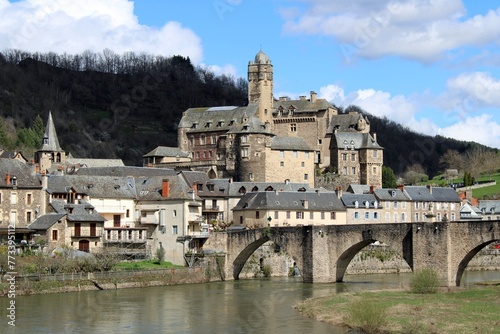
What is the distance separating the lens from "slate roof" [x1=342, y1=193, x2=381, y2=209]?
97.8m

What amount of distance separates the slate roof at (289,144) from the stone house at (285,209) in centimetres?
2029

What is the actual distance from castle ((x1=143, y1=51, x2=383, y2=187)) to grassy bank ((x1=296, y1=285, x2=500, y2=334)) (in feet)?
166

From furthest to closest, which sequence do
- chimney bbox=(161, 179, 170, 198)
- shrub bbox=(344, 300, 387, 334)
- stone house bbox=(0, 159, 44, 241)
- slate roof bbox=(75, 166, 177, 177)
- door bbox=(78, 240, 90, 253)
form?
slate roof bbox=(75, 166, 177, 177), chimney bbox=(161, 179, 170, 198), door bbox=(78, 240, 90, 253), stone house bbox=(0, 159, 44, 241), shrub bbox=(344, 300, 387, 334)

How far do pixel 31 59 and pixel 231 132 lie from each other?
9338cm

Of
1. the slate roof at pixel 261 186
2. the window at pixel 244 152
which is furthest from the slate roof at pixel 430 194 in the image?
the window at pixel 244 152

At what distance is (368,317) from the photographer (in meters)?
47.3

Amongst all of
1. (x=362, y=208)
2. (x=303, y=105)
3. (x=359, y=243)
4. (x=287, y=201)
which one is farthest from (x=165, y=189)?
(x=303, y=105)

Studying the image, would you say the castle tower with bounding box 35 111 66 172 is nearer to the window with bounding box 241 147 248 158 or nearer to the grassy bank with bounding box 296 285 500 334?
the window with bounding box 241 147 248 158

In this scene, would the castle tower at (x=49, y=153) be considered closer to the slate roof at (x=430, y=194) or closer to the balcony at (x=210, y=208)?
the balcony at (x=210, y=208)

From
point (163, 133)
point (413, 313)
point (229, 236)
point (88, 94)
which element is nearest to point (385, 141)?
point (163, 133)

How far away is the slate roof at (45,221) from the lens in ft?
238

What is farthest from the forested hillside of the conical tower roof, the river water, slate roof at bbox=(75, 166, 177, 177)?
the river water

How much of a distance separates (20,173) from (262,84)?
5131 cm

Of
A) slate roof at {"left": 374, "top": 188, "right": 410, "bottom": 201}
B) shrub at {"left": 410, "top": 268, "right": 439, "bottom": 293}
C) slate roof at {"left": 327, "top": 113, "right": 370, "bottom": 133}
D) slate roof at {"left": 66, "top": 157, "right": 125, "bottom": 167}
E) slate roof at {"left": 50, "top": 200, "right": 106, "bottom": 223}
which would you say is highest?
slate roof at {"left": 327, "top": 113, "right": 370, "bottom": 133}
